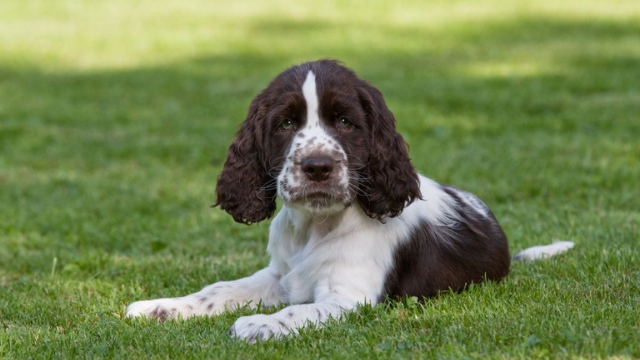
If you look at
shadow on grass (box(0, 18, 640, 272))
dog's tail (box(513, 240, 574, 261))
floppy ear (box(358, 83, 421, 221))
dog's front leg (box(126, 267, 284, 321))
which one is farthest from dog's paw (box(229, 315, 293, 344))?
shadow on grass (box(0, 18, 640, 272))

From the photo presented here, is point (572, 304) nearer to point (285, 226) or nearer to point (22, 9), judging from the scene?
point (285, 226)

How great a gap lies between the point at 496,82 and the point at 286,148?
10402mm

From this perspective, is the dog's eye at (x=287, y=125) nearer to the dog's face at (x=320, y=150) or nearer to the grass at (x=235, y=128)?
the dog's face at (x=320, y=150)

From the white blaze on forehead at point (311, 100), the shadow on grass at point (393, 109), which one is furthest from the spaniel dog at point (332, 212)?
the shadow on grass at point (393, 109)

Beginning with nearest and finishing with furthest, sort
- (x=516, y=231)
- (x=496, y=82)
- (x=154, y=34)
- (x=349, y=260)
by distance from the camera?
(x=349, y=260) < (x=516, y=231) < (x=496, y=82) < (x=154, y=34)

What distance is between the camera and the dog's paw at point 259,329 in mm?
4426

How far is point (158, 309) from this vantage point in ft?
17.0

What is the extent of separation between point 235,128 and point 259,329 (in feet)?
25.9

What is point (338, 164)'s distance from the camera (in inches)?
191

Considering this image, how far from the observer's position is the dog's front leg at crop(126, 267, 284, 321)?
17.0 ft

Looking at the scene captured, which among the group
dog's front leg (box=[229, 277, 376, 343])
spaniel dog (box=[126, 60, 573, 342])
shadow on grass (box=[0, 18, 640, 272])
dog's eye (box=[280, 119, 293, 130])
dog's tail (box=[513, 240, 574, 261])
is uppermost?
dog's eye (box=[280, 119, 293, 130])

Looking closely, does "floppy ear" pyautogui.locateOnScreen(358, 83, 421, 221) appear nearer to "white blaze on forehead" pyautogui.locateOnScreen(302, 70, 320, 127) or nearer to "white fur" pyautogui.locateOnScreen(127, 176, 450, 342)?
"white fur" pyautogui.locateOnScreen(127, 176, 450, 342)

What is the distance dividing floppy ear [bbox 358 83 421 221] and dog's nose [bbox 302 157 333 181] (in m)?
0.33

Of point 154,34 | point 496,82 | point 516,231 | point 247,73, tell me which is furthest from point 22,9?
point 516,231
